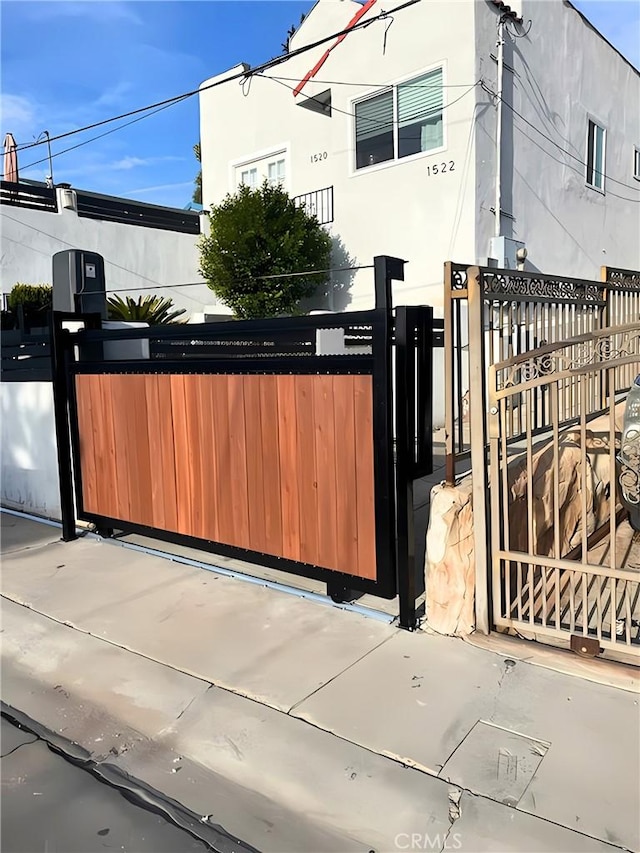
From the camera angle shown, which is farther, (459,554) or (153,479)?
(153,479)

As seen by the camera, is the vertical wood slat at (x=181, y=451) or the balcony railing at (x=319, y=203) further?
the balcony railing at (x=319, y=203)

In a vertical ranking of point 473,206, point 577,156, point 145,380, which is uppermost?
point 577,156

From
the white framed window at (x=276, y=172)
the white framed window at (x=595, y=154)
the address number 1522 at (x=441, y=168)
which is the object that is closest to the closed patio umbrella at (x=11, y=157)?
the white framed window at (x=276, y=172)

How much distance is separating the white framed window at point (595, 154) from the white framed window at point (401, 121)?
4139 mm

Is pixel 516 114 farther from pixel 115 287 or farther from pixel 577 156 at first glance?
pixel 115 287

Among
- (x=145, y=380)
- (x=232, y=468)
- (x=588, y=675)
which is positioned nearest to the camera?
(x=588, y=675)

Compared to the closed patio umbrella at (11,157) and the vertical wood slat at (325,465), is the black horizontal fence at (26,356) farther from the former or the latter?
the closed patio umbrella at (11,157)

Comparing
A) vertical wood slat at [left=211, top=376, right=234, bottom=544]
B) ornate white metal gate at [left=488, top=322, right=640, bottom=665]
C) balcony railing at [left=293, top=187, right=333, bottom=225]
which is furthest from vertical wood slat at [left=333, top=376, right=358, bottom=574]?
balcony railing at [left=293, top=187, right=333, bottom=225]

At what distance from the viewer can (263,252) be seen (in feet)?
37.1

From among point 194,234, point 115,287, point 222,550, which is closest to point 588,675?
point 222,550

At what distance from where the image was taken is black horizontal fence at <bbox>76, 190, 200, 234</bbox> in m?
12.6

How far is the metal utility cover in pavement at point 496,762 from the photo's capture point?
7.65 feet

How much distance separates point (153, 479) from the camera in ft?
15.9

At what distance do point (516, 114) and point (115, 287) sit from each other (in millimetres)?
7824
